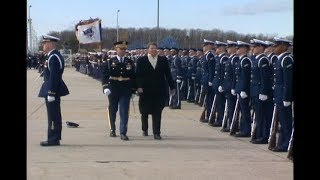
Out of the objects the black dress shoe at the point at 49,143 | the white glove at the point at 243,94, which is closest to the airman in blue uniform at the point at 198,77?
the white glove at the point at 243,94

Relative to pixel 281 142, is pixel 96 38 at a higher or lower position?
higher

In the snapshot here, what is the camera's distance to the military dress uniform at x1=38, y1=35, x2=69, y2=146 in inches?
384

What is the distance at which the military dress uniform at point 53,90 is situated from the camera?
977 cm

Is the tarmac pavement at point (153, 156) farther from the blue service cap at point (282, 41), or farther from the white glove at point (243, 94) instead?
the blue service cap at point (282, 41)

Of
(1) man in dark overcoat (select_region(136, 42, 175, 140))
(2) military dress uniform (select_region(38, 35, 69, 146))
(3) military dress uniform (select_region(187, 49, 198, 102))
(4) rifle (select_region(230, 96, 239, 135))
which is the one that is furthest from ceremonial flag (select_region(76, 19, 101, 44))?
(2) military dress uniform (select_region(38, 35, 69, 146))

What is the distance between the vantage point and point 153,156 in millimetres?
8906
